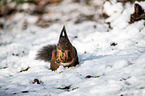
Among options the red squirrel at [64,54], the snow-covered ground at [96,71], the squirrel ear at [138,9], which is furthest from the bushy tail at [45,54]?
the squirrel ear at [138,9]

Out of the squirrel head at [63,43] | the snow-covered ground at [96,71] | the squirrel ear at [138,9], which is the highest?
the squirrel ear at [138,9]

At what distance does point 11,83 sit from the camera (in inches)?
90.5

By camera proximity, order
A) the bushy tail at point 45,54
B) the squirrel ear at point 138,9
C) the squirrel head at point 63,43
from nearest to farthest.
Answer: the squirrel head at point 63,43, the bushy tail at point 45,54, the squirrel ear at point 138,9

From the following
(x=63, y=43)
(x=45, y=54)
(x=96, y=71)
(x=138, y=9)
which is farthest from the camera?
(x=138, y=9)

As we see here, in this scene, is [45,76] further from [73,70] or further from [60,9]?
[60,9]

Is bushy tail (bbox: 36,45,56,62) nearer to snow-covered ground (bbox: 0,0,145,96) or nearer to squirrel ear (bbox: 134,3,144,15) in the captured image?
snow-covered ground (bbox: 0,0,145,96)

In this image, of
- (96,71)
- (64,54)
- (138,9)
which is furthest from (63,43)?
(138,9)

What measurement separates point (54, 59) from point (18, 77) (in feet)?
2.39

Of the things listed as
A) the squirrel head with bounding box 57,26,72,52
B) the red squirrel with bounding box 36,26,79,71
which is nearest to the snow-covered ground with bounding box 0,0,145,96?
the red squirrel with bounding box 36,26,79,71

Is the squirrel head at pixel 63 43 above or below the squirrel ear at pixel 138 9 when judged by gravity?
below

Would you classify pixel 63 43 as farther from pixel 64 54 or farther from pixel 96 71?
pixel 96 71

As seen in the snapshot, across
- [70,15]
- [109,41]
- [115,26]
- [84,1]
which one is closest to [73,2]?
[84,1]

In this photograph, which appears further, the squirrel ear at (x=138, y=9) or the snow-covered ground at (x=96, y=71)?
the squirrel ear at (x=138, y=9)

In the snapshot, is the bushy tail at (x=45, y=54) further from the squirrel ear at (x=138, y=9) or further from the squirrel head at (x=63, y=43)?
the squirrel ear at (x=138, y=9)
